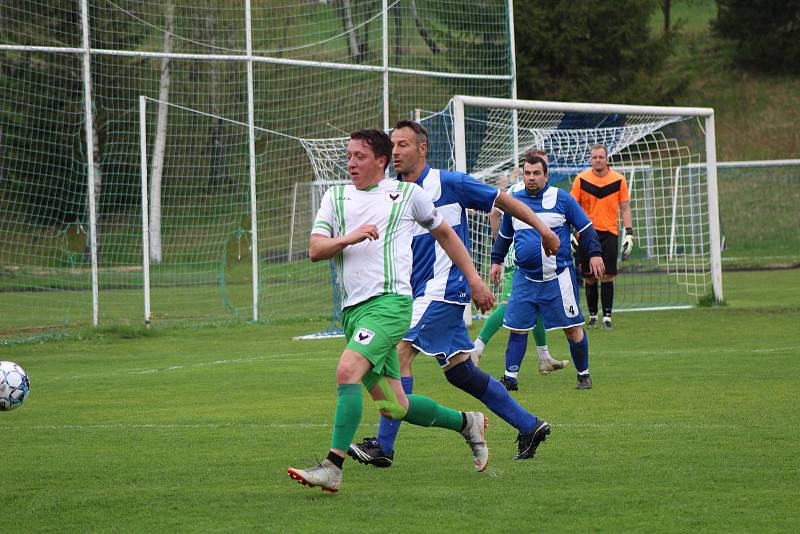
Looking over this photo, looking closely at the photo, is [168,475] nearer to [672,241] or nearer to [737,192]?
[672,241]

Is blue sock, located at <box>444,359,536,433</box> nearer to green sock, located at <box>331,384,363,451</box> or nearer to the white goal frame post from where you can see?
green sock, located at <box>331,384,363,451</box>

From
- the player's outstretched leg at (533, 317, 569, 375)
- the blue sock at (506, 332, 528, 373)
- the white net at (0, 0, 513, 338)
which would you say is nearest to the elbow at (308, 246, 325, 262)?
the blue sock at (506, 332, 528, 373)

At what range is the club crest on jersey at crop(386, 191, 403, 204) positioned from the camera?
5.99 m

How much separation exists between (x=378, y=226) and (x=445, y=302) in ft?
3.69

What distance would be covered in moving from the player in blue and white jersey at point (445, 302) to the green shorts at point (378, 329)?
2.25 feet

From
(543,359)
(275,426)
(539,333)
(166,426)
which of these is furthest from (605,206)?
(166,426)

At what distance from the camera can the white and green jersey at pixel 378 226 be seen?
234 inches

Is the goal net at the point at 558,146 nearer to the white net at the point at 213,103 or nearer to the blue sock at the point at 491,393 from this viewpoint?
the white net at the point at 213,103

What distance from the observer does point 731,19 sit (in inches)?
1868

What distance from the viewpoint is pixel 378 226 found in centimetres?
593

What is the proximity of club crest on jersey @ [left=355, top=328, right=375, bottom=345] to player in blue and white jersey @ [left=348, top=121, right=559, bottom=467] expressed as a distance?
939 millimetres

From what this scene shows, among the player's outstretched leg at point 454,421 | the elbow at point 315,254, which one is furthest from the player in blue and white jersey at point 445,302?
the elbow at point 315,254

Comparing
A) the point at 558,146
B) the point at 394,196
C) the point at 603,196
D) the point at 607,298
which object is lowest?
the point at 607,298

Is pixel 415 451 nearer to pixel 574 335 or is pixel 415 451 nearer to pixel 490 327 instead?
pixel 574 335
